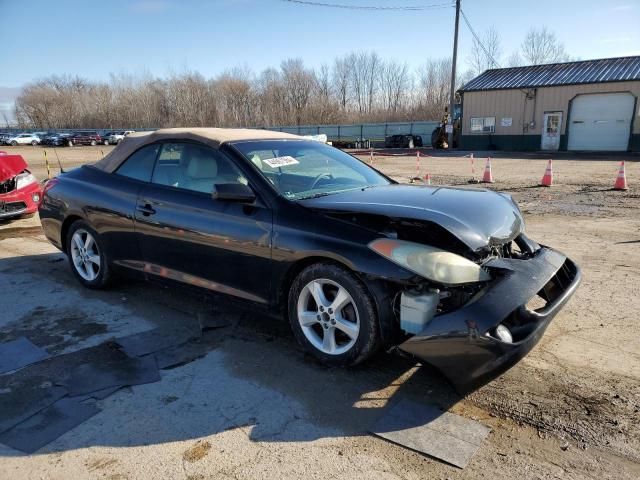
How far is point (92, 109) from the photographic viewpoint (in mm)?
94188

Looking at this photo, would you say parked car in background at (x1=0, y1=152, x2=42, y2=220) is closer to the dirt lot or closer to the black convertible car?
the dirt lot

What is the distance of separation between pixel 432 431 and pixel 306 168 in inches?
91.2

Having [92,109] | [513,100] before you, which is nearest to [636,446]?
[513,100]

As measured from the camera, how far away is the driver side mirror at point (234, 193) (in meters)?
3.51

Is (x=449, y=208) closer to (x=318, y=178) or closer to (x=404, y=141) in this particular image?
(x=318, y=178)

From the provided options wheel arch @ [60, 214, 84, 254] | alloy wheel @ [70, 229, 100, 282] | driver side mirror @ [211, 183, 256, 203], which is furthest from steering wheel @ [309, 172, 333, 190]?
wheel arch @ [60, 214, 84, 254]

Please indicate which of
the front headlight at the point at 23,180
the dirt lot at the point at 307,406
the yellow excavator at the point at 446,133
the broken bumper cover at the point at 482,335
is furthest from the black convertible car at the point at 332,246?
the yellow excavator at the point at 446,133

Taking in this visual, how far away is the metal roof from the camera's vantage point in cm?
2823

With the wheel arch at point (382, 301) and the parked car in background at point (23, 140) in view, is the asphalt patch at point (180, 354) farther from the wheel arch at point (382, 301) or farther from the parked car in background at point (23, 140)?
the parked car in background at point (23, 140)

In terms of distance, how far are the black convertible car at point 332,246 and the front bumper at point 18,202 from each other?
14.5ft

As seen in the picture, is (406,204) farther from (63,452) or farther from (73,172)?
(73,172)

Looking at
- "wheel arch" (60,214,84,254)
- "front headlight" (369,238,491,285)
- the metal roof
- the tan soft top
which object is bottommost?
"wheel arch" (60,214,84,254)

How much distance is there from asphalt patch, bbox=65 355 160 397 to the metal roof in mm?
31584

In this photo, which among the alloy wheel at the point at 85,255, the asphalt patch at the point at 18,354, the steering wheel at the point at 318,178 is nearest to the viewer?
the asphalt patch at the point at 18,354
